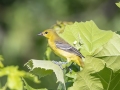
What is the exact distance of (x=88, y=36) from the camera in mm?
1909

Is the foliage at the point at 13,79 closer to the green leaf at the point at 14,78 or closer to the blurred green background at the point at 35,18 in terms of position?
the green leaf at the point at 14,78

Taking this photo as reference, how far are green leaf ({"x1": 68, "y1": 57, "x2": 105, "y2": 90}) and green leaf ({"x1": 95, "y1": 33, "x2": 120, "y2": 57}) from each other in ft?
0.19

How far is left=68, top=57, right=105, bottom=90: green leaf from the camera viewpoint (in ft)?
4.91

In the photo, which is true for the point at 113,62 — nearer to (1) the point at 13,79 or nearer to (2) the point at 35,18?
(1) the point at 13,79

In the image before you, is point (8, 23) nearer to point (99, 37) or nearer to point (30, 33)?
point (30, 33)

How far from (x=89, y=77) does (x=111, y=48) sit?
182 millimetres

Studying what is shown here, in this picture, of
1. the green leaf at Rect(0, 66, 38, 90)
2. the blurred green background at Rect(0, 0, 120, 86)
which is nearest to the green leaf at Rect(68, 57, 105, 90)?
the green leaf at Rect(0, 66, 38, 90)

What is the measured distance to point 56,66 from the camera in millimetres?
1694

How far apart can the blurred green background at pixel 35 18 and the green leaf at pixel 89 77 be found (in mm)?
6397

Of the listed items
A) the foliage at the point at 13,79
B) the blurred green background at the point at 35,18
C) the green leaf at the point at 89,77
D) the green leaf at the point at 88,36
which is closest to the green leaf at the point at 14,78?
the foliage at the point at 13,79

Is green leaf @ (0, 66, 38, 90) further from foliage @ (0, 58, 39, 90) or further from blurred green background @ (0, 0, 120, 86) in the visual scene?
blurred green background @ (0, 0, 120, 86)

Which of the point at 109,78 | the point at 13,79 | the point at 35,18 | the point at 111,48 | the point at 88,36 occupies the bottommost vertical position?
the point at 13,79

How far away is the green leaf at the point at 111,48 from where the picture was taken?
5.15 ft

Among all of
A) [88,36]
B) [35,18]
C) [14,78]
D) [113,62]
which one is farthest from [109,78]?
[35,18]
